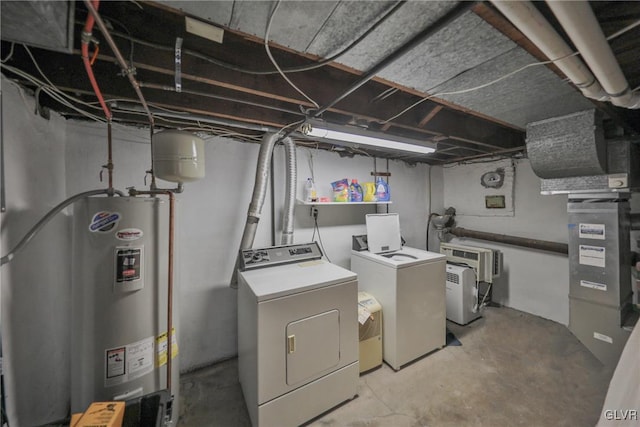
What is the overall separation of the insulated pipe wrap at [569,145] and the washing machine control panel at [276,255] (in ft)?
7.34

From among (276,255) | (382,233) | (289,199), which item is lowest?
(276,255)

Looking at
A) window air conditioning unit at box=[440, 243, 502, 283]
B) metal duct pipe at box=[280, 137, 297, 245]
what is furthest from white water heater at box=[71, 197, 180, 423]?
window air conditioning unit at box=[440, 243, 502, 283]

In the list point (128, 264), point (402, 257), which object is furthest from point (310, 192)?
point (128, 264)

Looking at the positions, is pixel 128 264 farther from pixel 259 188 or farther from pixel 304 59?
A: pixel 304 59

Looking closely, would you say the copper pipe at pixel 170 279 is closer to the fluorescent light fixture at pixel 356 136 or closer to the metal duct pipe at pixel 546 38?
the fluorescent light fixture at pixel 356 136

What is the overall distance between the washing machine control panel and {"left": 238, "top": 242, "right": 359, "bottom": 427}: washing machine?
0.04 metres

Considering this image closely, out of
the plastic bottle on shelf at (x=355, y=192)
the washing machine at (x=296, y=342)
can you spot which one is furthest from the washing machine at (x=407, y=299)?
the plastic bottle on shelf at (x=355, y=192)

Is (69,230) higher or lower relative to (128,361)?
higher

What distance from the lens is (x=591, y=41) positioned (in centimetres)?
84

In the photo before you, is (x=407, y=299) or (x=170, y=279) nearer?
(x=170, y=279)

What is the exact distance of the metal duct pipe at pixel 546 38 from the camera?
0.72 meters

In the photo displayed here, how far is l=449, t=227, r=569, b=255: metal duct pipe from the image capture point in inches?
108

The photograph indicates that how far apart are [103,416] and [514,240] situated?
4196 millimetres

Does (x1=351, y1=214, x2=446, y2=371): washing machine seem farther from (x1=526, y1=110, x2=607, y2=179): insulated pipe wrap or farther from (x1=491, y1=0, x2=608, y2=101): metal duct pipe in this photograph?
(x1=491, y1=0, x2=608, y2=101): metal duct pipe
